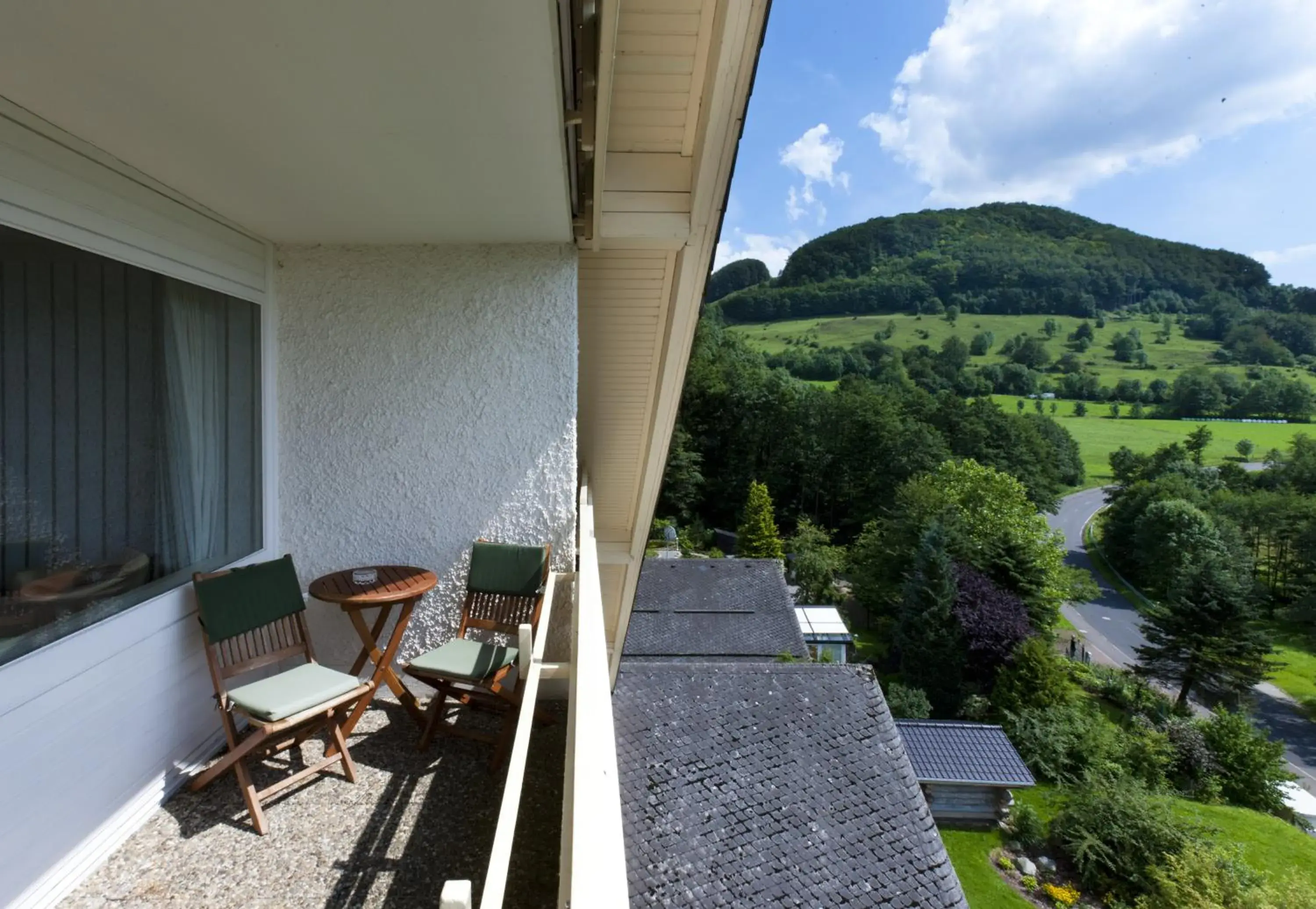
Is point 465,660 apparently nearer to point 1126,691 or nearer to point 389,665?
point 389,665

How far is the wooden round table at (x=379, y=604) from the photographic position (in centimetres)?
267

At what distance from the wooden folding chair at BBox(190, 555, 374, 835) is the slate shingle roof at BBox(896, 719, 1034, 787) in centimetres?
1480

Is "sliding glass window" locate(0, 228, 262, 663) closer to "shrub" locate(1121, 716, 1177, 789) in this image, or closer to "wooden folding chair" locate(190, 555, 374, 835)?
"wooden folding chair" locate(190, 555, 374, 835)

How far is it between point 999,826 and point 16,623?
18.6 m

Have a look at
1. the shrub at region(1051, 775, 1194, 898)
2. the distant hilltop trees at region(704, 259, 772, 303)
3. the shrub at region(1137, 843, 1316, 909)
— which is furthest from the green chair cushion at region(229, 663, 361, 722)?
the distant hilltop trees at region(704, 259, 772, 303)

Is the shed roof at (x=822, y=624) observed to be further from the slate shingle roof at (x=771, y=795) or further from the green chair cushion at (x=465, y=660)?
the green chair cushion at (x=465, y=660)

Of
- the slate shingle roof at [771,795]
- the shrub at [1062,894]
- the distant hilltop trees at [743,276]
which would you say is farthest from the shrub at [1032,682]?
the distant hilltop trees at [743,276]

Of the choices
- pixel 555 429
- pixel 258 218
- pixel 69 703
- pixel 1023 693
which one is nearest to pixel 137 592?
pixel 69 703

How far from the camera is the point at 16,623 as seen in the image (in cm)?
175

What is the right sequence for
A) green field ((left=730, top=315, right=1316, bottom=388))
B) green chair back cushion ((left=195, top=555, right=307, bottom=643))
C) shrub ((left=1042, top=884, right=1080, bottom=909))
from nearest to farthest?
1. green chair back cushion ((left=195, top=555, right=307, bottom=643))
2. shrub ((left=1042, top=884, right=1080, bottom=909))
3. green field ((left=730, top=315, right=1316, bottom=388))

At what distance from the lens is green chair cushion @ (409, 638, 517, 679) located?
8.65 ft

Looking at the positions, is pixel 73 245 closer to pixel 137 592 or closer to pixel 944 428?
pixel 137 592

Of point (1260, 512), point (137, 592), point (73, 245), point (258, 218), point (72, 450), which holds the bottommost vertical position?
point (1260, 512)

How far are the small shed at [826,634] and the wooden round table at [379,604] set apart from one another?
17874mm
